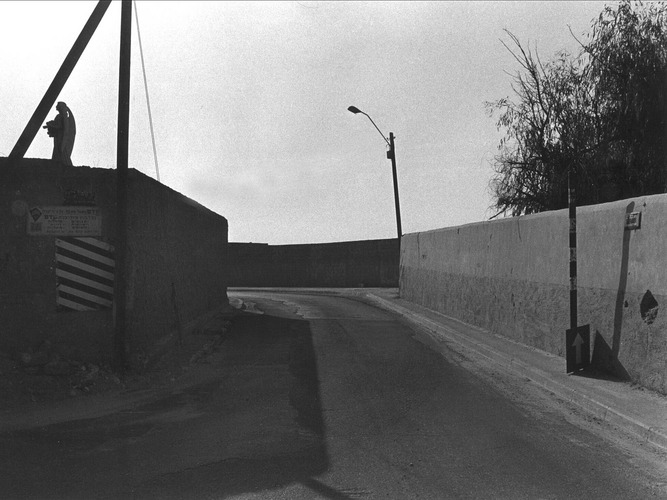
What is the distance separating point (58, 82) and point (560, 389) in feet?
27.2

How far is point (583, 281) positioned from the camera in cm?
913

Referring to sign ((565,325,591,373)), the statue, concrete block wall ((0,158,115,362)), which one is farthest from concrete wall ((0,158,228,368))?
sign ((565,325,591,373))

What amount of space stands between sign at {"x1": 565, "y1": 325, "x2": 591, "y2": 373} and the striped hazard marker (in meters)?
6.50

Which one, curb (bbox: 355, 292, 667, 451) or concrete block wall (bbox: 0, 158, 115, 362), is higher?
concrete block wall (bbox: 0, 158, 115, 362)

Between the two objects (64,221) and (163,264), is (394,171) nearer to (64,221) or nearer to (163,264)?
(163,264)

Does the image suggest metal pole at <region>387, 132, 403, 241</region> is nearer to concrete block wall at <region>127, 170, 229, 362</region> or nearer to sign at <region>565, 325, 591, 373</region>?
concrete block wall at <region>127, 170, 229, 362</region>

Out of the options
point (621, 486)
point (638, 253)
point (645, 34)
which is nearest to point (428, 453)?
point (621, 486)

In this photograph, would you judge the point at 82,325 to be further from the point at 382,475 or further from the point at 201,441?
the point at 382,475

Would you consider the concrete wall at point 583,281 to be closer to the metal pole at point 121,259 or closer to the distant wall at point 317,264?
the metal pole at point 121,259

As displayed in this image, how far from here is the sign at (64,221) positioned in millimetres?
8539

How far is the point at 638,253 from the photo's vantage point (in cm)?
762

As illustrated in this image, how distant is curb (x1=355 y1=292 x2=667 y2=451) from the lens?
591cm

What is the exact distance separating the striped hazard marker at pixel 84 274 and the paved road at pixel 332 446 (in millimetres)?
1948

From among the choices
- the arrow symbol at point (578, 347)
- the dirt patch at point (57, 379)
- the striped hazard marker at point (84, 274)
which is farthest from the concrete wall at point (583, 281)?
the striped hazard marker at point (84, 274)
